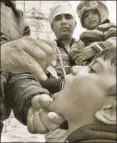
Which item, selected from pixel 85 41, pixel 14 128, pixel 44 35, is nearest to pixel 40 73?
pixel 85 41

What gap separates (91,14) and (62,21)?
4.3 inches

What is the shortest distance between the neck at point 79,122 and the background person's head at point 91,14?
2.04 ft

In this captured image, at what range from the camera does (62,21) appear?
1.38m

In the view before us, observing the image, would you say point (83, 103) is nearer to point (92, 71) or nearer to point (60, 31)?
point (92, 71)

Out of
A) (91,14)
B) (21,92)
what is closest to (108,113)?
(21,92)

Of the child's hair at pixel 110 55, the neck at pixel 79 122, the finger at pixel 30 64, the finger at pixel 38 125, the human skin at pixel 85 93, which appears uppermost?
the child's hair at pixel 110 55

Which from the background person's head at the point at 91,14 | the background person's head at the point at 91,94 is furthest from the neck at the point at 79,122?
the background person's head at the point at 91,14

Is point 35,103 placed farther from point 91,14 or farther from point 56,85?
point 91,14

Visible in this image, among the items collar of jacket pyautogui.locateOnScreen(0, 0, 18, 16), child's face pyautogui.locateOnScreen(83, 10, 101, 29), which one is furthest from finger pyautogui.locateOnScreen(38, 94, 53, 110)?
child's face pyautogui.locateOnScreen(83, 10, 101, 29)

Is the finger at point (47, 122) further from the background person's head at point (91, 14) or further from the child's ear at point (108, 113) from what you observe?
the background person's head at point (91, 14)

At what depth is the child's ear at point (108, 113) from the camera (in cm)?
67

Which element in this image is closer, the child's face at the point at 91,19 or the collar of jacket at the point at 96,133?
the collar of jacket at the point at 96,133

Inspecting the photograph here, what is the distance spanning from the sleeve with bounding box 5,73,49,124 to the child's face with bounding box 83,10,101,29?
321mm

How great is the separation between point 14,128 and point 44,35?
514 millimetres
